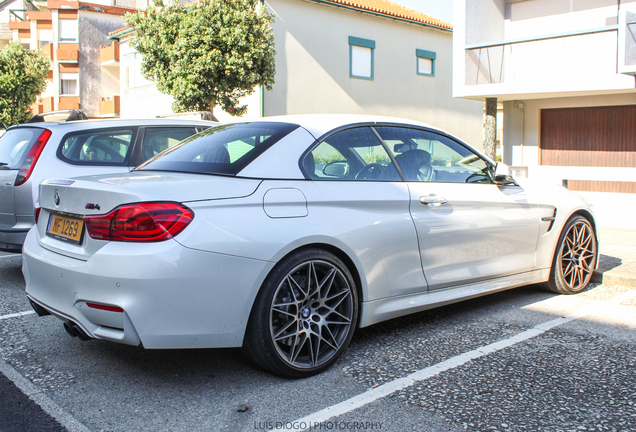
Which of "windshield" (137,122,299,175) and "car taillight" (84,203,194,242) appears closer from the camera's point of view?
"car taillight" (84,203,194,242)

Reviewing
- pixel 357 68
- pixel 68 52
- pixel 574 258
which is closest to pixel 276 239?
pixel 574 258

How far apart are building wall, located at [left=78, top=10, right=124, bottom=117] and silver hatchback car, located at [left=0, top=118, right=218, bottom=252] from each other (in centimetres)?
3415

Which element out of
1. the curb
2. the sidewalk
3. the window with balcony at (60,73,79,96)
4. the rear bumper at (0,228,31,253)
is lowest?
the curb

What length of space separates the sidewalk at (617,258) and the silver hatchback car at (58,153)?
4.74 meters

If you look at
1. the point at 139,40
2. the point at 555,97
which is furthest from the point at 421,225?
the point at 139,40

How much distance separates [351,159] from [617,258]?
462 centimetres

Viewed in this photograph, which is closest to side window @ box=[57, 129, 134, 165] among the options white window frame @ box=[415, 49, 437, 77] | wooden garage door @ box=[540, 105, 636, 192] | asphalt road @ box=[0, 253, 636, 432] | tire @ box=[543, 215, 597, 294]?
asphalt road @ box=[0, 253, 636, 432]

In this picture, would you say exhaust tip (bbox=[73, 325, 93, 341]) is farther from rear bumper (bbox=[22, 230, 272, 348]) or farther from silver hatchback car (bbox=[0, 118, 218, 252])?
silver hatchback car (bbox=[0, 118, 218, 252])

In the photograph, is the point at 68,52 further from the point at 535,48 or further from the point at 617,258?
the point at 617,258

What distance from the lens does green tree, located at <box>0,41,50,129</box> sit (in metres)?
31.7

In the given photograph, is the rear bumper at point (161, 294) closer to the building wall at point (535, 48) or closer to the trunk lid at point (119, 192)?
the trunk lid at point (119, 192)

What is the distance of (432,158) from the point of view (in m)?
4.30

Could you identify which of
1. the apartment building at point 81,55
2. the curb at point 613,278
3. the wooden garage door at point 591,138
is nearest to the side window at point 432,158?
the curb at point 613,278

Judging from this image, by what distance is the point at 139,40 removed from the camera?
1708cm
